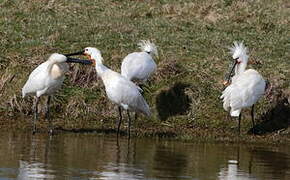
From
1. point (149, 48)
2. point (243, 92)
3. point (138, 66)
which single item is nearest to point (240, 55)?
point (243, 92)

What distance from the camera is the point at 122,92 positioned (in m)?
18.5

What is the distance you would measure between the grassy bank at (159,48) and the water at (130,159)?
1.54m

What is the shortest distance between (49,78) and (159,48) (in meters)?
4.74

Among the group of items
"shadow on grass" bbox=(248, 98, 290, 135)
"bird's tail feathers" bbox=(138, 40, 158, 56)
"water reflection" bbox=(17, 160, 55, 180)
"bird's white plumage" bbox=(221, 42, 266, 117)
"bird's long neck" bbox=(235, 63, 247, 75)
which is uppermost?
"bird's tail feathers" bbox=(138, 40, 158, 56)

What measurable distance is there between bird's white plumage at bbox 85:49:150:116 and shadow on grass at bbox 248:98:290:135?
237 centimetres

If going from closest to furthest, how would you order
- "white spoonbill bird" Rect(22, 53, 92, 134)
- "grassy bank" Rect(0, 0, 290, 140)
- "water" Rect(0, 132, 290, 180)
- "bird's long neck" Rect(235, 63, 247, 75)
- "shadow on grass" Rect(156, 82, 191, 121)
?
"water" Rect(0, 132, 290, 180) < "white spoonbill bird" Rect(22, 53, 92, 134) < "grassy bank" Rect(0, 0, 290, 140) < "shadow on grass" Rect(156, 82, 191, 121) < "bird's long neck" Rect(235, 63, 247, 75)

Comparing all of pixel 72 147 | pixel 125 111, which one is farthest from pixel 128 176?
pixel 125 111

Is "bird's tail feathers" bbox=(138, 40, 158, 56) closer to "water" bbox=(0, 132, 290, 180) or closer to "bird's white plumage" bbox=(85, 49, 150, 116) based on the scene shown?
"bird's white plumage" bbox=(85, 49, 150, 116)

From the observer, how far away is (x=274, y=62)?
22.2m

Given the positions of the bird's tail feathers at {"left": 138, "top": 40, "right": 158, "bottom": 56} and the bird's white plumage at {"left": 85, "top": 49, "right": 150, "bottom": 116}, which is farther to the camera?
the bird's tail feathers at {"left": 138, "top": 40, "right": 158, "bottom": 56}

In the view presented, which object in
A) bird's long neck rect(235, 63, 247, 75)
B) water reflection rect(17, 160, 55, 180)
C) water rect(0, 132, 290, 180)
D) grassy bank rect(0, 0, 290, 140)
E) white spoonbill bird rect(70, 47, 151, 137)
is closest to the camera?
water reflection rect(17, 160, 55, 180)

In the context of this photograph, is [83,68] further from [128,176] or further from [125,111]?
[128,176]

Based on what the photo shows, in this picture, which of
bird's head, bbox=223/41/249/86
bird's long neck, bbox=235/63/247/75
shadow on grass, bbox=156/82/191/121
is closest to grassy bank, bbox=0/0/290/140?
shadow on grass, bbox=156/82/191/121

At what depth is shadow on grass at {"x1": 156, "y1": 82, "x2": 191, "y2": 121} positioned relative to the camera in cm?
2012
